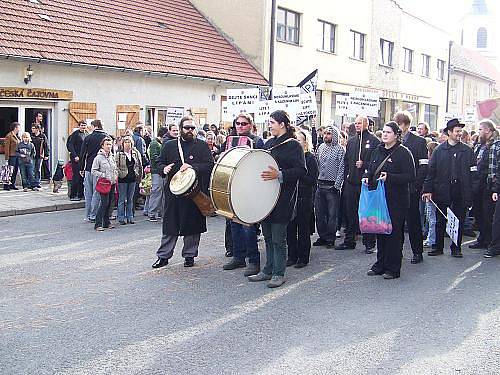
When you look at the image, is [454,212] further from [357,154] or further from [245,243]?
[245,243]

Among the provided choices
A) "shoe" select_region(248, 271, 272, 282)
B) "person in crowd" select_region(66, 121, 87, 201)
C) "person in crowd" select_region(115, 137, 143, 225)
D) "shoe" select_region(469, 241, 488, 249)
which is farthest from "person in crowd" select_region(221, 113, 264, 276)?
"person in crowd" select_region(66, 121, 87, 201)

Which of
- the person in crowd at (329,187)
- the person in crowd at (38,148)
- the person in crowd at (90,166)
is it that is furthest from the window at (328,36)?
the person in crowd at (329,187)

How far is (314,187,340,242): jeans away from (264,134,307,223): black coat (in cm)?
256

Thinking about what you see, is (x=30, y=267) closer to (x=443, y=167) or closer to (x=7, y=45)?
(x=443, y=167)

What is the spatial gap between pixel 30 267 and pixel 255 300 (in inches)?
120

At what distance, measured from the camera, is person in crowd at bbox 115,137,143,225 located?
12250 mm

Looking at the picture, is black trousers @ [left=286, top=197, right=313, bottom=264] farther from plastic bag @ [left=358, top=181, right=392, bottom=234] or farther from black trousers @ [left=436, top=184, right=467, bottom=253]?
black trousers @ [left=436, top=184, right=467, bottom=253]

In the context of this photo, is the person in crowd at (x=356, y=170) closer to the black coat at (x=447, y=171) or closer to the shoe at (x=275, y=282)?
the black coat at (x=447, y=171)

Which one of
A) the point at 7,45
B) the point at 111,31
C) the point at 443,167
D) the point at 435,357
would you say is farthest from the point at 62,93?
the point at 435,357

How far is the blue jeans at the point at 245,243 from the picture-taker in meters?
8.35

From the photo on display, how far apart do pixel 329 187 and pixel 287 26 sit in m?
17.6

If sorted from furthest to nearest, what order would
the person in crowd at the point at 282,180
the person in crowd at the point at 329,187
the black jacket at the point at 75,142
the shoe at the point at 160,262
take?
the black jacket at the point at 75,142, the person in crowd at the point at 329,187, the shoe at the point at 160,262, the person in crowd at the point at 282,180

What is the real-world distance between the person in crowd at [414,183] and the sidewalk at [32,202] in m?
7.46

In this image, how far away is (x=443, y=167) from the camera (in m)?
9.78
